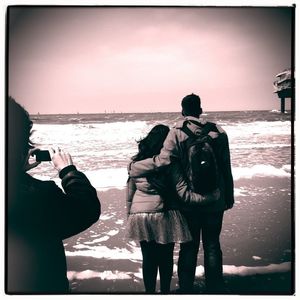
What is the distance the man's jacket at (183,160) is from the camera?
269 centimetres

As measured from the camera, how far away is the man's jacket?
269 cm

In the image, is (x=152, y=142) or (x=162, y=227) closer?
(x=162, y=227)

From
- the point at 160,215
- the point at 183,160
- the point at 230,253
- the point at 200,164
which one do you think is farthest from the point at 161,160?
the point at 230,253

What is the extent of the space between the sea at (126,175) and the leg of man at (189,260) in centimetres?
6

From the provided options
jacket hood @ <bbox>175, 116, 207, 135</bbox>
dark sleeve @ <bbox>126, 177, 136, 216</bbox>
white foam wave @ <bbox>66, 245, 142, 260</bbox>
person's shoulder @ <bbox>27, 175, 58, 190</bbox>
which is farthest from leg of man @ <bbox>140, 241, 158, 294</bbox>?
jacket hood @ <bbox>175, 116, 207, 135</bbox>

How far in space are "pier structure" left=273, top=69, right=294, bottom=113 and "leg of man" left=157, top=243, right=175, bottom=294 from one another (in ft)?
4.29

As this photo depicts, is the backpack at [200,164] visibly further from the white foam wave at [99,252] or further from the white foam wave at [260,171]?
the white foam wave at [99,252]

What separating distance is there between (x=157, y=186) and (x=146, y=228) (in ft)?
0.98

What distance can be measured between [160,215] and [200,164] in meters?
0.44

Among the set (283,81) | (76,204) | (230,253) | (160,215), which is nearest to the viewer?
(76,204)

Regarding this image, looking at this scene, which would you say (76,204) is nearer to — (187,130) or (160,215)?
(160,215)

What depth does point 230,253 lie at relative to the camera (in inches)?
108

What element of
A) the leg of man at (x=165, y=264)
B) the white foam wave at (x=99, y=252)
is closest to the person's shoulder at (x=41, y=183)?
the white foam wave at (x=99, y=252)

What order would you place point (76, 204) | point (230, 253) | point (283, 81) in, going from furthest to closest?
point (283, 81) < point (230, 253) < point (76, 204)
